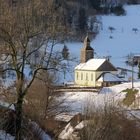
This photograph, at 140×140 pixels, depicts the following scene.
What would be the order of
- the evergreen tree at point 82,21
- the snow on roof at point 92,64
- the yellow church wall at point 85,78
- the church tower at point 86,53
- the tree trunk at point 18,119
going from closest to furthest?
the tree trunk at point 18,119
the yellow church wall at point 85,78
the snow on roof at point 92,64
the church tower at point 86,53
the evergreen tree at point 82,21

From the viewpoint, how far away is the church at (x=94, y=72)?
59.9 metres

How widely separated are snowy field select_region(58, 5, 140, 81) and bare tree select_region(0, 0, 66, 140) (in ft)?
246

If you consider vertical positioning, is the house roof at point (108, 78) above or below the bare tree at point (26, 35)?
below

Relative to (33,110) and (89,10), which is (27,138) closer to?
(33,110)

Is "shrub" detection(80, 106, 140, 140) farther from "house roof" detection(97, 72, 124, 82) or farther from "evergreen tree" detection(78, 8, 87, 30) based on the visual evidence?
"evergreen tree" detection(78, 8, 87, 30)

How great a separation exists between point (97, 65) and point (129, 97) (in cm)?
2056

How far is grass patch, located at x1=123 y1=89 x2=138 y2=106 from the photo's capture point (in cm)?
3973

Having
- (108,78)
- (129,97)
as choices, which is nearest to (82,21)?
(108,78)

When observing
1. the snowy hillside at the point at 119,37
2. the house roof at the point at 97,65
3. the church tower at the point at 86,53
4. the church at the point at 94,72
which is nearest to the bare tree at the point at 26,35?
the church at the point at 94,72

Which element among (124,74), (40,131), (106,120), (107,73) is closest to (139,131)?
(106,120)

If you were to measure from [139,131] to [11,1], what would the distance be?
40.5 feet

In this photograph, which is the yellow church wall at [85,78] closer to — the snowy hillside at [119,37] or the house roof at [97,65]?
the house roof at [97,65]

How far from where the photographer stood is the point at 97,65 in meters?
62.0

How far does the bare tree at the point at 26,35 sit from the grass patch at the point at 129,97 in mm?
25303
